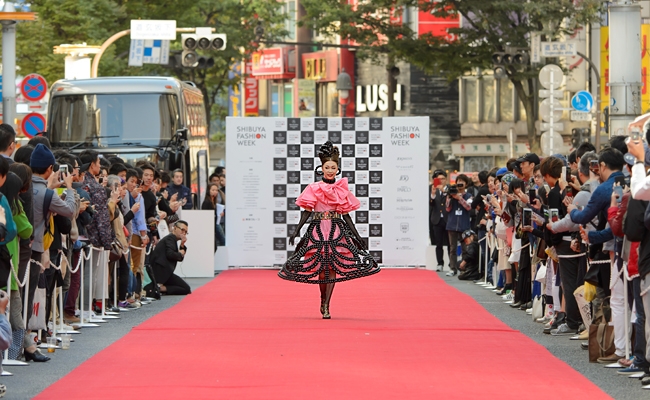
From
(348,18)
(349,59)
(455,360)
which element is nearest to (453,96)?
(349,59)

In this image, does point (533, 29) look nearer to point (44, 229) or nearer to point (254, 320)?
point (254, 320)

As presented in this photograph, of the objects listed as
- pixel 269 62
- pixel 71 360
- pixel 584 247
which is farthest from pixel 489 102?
pixel 71 360

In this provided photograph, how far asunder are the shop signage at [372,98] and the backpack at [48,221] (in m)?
43.6

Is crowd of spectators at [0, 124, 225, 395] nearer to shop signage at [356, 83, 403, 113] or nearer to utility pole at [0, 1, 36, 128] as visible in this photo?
utility pole at [0, 1, 36, 128]

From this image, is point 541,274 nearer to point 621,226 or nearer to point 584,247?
point 584,247

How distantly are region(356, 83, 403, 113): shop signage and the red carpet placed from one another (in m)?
38.0

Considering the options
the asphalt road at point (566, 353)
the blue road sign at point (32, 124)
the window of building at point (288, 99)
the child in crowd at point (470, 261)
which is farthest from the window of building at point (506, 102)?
the asphalt road at point (566, 353)

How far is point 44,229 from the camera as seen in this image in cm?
1180

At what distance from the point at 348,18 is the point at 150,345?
2786cm

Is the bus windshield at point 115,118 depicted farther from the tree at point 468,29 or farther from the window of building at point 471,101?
the window of building at point 471,101

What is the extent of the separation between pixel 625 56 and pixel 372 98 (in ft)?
127

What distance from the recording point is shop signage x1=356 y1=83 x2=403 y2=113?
55.6 meters

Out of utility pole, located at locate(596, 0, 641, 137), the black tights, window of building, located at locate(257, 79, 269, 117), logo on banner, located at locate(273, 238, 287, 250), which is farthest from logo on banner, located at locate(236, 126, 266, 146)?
window of building, located at locate(257, 79, 269, 117)

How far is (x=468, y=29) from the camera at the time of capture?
123 ft
